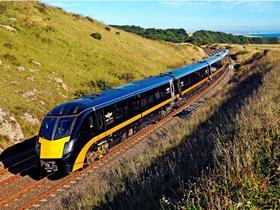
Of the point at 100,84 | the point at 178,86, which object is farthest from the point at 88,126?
the point at 100,84

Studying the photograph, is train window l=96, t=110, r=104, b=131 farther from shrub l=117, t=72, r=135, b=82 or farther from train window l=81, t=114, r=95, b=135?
shrub l=117, t=72, r=135, b=82

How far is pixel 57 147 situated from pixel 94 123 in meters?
2.07

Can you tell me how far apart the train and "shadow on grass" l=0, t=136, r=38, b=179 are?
1424 millimetres

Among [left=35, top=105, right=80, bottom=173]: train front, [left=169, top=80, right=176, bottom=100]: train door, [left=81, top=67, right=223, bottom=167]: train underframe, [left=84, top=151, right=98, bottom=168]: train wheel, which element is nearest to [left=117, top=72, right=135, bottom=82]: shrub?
[left=81, top=67, right=223, bottom=167]: train underframe

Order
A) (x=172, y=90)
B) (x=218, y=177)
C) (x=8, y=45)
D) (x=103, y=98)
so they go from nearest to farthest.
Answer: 1. (x=218, y=177)
2. (x=103, y=98)
3. (x=172, y=90)
4. (x=8, y=45)

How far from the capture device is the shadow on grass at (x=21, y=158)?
14.9 metres

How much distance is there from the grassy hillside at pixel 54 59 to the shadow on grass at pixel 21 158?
1.01 metres

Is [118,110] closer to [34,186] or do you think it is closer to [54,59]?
[34,186]

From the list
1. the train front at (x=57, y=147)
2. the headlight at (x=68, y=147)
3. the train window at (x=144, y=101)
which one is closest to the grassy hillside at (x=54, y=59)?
the train front at (x=57, y=147)

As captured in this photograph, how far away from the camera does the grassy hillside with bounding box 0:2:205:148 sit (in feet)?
73.5

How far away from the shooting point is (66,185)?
13.4m

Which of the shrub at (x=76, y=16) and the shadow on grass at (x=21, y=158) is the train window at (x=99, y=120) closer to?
the shadow on grass at (x=21, y=158)

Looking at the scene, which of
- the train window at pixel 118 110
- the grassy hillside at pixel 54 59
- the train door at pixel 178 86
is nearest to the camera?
the train window at pixel 118 110

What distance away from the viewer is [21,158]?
16359 millimetres
